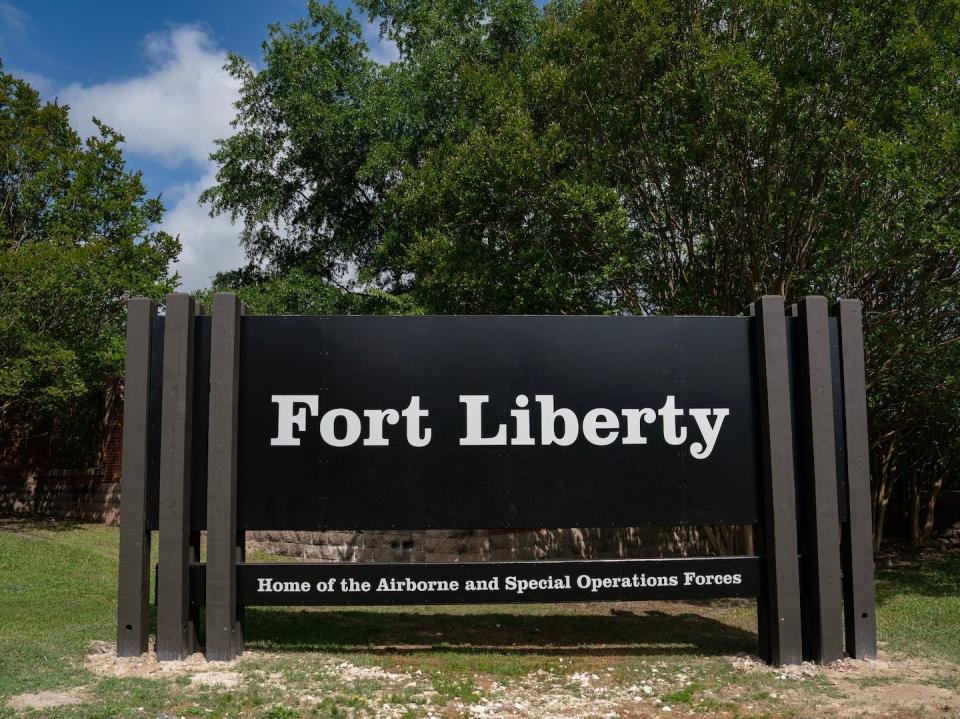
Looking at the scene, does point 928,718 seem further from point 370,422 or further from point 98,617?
point 98,617

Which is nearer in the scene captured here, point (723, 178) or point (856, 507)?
point (856, 507)

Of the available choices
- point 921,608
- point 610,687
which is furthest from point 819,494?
point 921,608

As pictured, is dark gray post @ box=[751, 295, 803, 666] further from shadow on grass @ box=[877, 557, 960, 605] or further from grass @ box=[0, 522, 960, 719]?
shadow on grass @ box=[877, 557, 960, 605]

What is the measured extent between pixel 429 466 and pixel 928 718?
426cm

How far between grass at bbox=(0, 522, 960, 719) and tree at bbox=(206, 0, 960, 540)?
173 inches

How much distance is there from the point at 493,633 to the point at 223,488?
338 cm

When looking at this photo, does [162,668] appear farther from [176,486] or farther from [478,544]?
[478,544]

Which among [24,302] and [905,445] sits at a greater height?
[24,302]

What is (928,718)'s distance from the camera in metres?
6.10

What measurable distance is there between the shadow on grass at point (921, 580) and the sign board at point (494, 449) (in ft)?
15.2

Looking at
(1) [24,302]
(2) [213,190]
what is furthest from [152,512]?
(2) [213,190]

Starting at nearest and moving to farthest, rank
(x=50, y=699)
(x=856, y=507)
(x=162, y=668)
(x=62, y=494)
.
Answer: (x=50, y=699) < (x=162, y=668) < (x=856, y=507) < (x=62, y=494)

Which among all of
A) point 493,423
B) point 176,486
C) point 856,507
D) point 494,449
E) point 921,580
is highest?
point 493,423

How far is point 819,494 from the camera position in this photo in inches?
297
